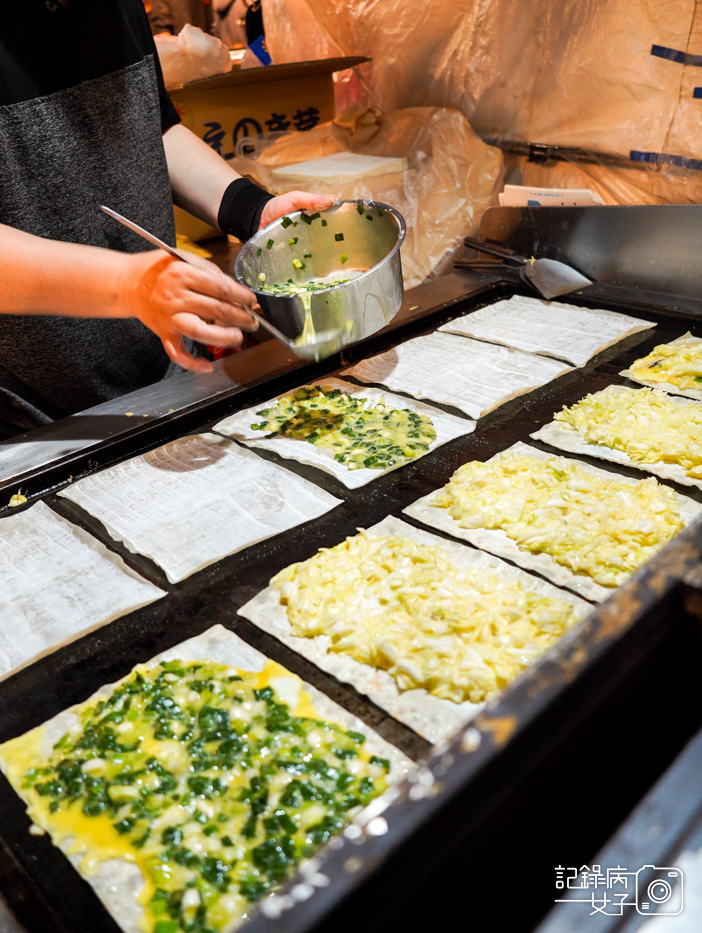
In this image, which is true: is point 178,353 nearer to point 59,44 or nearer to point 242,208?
point 242,208

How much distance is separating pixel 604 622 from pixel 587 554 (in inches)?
33.3

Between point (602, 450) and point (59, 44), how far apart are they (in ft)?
7.33

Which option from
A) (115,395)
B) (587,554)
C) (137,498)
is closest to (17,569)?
(137,498)

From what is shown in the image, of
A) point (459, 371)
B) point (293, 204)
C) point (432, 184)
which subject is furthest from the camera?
point (432, 184)

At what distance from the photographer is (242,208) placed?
9.14 ft

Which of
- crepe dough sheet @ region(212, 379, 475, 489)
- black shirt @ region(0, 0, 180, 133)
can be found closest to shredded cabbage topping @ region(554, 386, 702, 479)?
crepe dough sheet @ region(212, 379, 475, 489)

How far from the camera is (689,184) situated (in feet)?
10.5

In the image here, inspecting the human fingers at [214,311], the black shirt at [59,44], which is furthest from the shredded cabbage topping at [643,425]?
the black shirt at [59,44]

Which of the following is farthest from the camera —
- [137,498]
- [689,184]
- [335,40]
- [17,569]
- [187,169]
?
[335,40]

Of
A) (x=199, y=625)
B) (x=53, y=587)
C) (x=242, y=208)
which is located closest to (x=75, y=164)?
(x=242, y=208)

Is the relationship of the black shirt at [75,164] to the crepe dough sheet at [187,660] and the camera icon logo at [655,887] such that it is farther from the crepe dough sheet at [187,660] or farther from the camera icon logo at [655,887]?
the camera icon logo at [655,887]

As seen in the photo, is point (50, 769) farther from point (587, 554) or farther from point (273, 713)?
point (587, 554)

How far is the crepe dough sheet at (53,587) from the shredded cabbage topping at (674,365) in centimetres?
183

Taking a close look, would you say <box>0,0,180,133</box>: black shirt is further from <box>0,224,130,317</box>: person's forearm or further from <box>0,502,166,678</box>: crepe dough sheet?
<box>0,502,166,678</box>: crepe dough sheet
